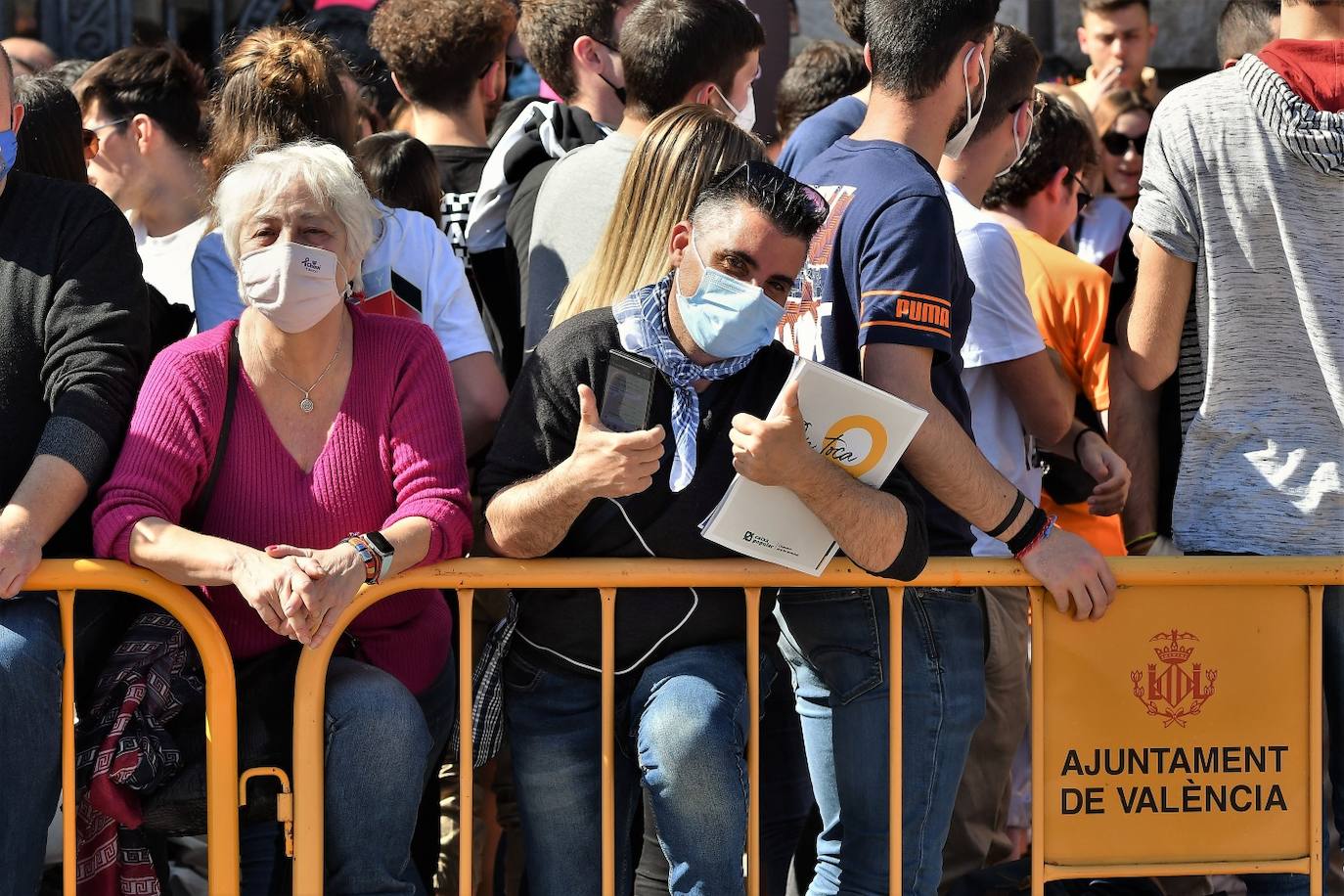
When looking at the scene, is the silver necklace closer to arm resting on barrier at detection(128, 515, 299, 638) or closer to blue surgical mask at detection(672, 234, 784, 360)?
arm resting on barrier at detection(128, 515, 299, 638)

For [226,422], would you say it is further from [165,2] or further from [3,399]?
[165,2]

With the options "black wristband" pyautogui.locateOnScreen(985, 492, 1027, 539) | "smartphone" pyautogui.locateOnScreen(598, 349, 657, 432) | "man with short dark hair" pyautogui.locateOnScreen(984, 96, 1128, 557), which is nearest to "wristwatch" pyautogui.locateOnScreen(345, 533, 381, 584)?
"smartphone" pyautogui.locateOnScreen(598, 349, 657, 432)

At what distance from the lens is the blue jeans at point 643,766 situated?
3.02 m

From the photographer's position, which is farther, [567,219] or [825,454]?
[567,219]

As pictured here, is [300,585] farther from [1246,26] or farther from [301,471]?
[1246,26]

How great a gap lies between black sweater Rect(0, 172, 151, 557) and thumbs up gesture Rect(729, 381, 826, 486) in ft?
4.13

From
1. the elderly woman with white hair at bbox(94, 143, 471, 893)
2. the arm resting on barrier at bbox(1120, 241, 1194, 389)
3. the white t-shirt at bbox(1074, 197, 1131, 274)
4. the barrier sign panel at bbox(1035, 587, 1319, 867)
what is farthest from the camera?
the white t-shirt at bbox(1074, 197, 1131, 274)

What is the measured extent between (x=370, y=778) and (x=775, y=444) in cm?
103

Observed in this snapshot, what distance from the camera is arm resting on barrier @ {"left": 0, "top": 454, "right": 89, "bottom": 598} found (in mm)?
2984

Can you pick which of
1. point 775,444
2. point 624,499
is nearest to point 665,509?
point 624,499

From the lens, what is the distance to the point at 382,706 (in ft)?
10.2

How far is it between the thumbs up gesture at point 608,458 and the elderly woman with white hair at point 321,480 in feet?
1.28

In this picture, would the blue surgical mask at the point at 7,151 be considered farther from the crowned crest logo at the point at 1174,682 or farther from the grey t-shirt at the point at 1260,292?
the crowned crest logo at the point at 1174,682

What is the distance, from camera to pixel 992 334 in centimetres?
376
